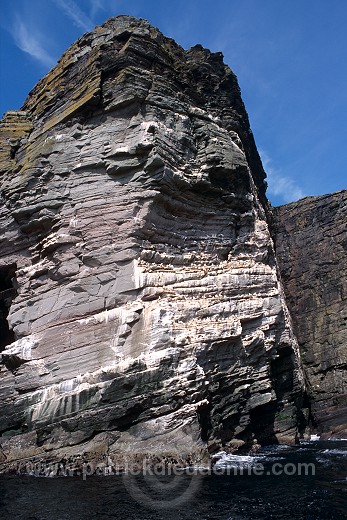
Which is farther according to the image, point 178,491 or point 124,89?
point 124,89

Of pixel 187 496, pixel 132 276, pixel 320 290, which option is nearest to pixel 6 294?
pixel 132 276

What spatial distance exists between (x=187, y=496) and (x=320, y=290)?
109ft

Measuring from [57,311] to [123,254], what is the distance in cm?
427

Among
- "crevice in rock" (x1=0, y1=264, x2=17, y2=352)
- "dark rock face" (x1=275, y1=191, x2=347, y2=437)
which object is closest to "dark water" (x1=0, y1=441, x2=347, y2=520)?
"crevice in rock" (x1=0, y1=264, x2=17, y2=352)

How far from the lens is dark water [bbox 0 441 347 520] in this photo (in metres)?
12.9

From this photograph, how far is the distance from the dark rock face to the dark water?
1882 centimetres

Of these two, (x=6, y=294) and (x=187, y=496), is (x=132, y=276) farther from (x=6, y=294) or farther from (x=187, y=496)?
(x=187, y=496)

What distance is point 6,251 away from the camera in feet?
89.4

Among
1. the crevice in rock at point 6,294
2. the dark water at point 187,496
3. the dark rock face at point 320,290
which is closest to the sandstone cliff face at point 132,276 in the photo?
the crevice in rock at point 6,294

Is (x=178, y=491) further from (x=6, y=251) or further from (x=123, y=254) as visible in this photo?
(x=6, y=251)

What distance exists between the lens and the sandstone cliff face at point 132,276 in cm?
2003

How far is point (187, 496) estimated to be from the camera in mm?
14391

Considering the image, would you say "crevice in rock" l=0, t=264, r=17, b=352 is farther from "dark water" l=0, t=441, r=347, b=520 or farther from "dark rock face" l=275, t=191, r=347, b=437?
"dark rock face" l=275, t=191, r=347, b=437

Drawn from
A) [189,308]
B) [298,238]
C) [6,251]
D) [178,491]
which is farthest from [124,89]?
[298,238]
